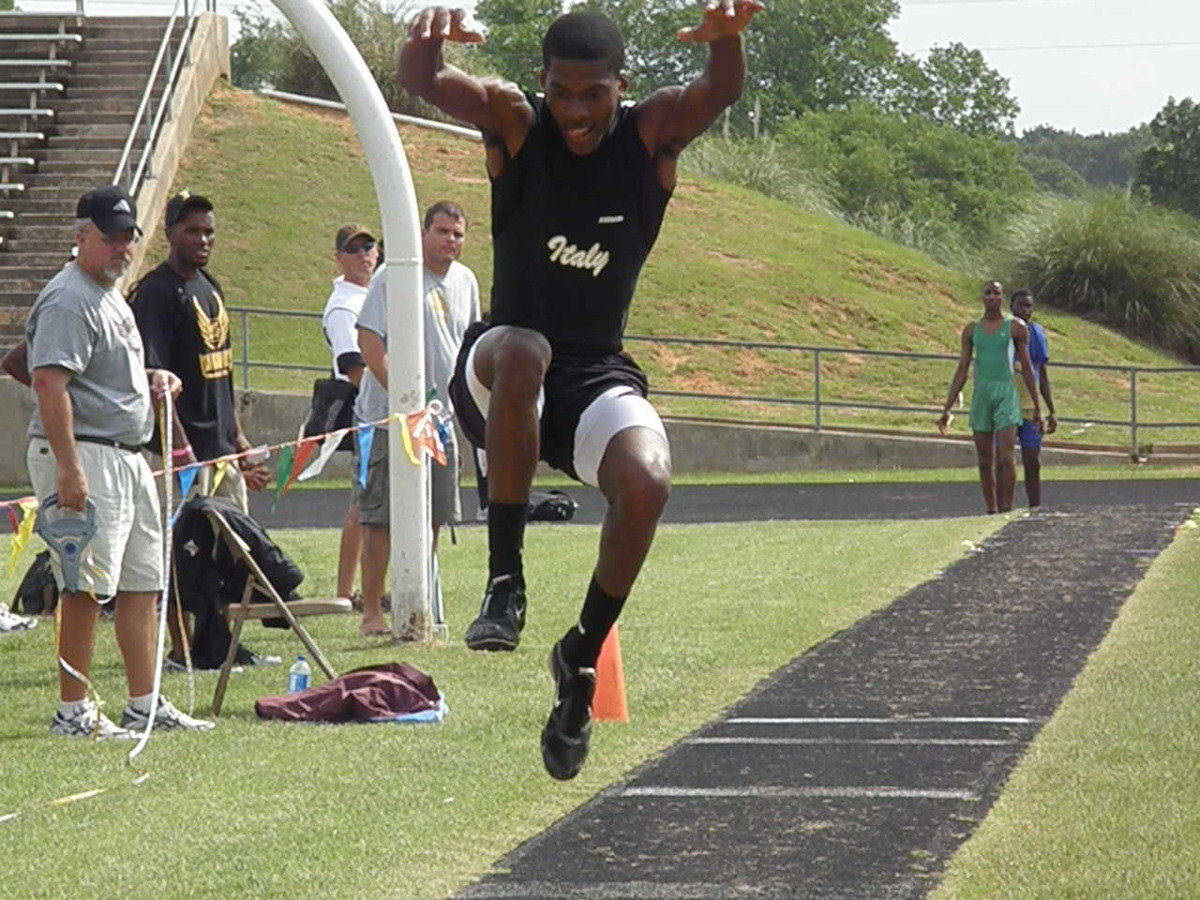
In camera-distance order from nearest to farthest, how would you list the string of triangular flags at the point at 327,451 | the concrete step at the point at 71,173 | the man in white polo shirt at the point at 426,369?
the string of triangular flags at the point at 327,451 < the man in white polo shirt at the point at 426,369 < the concrete step at the point at 71,173

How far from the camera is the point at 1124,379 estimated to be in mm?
34750

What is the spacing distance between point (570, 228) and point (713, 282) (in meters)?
30.4

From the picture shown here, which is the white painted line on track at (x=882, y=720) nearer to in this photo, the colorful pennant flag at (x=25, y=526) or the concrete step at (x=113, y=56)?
the colorful pennant flag at (x=25, y=526)

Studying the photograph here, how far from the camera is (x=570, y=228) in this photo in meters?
6.21

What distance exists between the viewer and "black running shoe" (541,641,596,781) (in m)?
6.21

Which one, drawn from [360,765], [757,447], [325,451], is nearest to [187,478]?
→ [325,451]

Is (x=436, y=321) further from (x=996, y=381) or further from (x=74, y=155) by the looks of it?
(x=74, y=155)

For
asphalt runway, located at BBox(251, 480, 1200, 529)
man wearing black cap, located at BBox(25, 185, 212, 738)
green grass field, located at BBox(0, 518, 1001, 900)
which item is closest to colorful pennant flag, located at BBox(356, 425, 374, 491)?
green grass field, located at BBox(0, 518, 1001, 900)

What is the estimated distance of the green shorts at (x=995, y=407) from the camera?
18.8 m

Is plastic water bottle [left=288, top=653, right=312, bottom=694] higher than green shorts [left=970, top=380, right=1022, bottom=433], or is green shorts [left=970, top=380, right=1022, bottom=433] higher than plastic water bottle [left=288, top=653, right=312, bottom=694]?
green shorts [left=970, top=380, right=1022, bottom=433]

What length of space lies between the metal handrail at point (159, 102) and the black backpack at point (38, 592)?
18165mm

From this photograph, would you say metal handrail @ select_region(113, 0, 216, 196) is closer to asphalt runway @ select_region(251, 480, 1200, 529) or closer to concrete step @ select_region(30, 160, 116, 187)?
concrete step @ select_region(30, 160, 116, 187)

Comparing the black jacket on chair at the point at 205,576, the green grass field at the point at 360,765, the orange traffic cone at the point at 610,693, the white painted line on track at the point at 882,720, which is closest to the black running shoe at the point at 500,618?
the green grass field at the point at 360,765

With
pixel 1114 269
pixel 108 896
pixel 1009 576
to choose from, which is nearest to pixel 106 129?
pixel 1114 269
